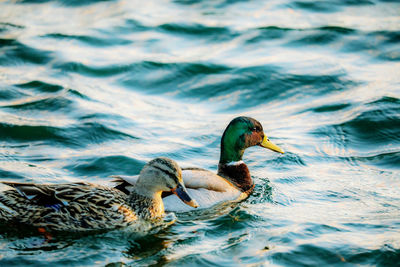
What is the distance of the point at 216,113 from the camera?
40.3ft

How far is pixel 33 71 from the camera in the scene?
13.6 meters

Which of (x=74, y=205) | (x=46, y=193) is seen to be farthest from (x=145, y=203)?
(x=46, y=193)

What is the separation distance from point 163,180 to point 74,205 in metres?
1.09

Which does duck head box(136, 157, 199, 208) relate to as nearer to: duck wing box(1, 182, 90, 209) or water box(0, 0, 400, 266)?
water box(0, 0, 400, 266)

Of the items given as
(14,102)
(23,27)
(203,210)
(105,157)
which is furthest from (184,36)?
(203,210)

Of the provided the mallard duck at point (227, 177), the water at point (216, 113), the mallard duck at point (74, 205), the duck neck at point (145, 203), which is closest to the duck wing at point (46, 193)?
the mallard duck at point (74, 205)

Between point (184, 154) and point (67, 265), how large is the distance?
427 cm

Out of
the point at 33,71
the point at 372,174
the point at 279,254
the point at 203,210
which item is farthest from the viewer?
the point at 33,71

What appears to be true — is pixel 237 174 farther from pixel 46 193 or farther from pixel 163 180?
pixel 46 193

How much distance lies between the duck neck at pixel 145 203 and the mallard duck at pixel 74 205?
3 cm

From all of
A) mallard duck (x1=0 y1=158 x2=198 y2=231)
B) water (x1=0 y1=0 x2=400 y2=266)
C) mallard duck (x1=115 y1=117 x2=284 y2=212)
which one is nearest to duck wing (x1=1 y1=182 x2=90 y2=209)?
mallard duck (x1=0 y1=158 x2=198 y2=231)

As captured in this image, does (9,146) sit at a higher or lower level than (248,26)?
lower

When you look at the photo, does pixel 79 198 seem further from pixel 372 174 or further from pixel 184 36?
pixel 184 36

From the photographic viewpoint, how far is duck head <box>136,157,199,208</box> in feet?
24.0
